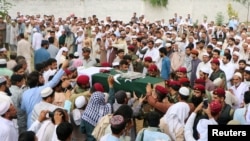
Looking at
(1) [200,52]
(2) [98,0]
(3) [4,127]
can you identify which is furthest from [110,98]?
(2) [98,0]

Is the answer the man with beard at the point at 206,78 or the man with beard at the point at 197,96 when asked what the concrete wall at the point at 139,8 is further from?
the man with beard at the point at 197,96

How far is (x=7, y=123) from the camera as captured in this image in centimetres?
432

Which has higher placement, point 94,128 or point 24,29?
point 24,29

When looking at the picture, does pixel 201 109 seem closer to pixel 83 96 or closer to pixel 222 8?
pixel 83 96

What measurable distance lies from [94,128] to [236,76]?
2.71 metres

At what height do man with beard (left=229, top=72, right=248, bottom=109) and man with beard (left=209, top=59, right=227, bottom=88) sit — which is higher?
man with beard (left=209, top=59, right=227, bottom=88)

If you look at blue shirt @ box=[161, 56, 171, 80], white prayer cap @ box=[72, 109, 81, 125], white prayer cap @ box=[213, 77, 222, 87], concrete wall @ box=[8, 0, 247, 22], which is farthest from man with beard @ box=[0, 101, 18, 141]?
concrete wall @ box=[8, 0, 247, 22]

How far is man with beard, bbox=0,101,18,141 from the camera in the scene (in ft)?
13.8

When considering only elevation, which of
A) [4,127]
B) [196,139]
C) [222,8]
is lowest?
[196,139]

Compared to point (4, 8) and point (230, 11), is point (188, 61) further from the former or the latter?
point (230, 11)

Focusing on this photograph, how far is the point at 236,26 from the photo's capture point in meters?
18.7

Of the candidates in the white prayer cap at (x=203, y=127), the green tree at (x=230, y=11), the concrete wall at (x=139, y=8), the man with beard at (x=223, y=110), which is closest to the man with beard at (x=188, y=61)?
the man with beard at (x=223, y=110)

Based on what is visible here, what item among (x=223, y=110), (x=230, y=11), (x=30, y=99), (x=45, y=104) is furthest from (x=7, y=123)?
(x=230, y=11)

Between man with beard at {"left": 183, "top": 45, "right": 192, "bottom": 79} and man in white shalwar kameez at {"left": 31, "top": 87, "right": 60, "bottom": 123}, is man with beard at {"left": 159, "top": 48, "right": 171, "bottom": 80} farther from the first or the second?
man in white shalwar kameez at {"left": 31, "top": 87, "right": 60, "bottom": 123}
